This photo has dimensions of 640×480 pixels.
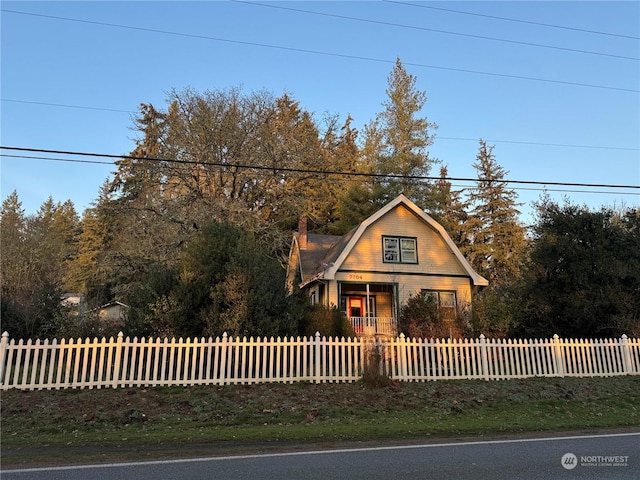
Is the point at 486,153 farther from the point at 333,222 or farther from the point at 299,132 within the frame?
the point at 299,132

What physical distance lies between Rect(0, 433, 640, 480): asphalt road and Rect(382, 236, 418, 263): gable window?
17.0 meters

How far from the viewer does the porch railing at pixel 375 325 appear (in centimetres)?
2253

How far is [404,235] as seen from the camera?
80.4 ft

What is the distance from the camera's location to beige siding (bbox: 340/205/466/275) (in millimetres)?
23609

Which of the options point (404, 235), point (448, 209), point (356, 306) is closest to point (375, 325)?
point (356, 306)

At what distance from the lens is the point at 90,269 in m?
43.3

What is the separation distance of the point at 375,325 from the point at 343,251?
4217 millimetres

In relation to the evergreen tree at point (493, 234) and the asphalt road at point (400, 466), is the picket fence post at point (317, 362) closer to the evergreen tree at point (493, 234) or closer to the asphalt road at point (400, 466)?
the asphalt road at point (400, 466)

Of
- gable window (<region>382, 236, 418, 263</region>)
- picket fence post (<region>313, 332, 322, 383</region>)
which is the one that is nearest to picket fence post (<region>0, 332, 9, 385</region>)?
picket fence post (<region>313, 332, 322, 383</region>)

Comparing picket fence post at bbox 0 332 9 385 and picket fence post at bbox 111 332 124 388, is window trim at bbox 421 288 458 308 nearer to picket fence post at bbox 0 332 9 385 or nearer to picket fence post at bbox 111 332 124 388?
picket fence post at bbox 111 332 124 388

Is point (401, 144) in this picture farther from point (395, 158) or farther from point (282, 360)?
point (282, 360)

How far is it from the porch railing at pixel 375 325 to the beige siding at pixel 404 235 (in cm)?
246

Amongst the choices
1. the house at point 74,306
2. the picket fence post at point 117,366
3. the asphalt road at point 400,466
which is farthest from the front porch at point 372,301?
the asphalt road at point 400,466

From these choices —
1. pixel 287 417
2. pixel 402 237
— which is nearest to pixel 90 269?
pixel 402 237
